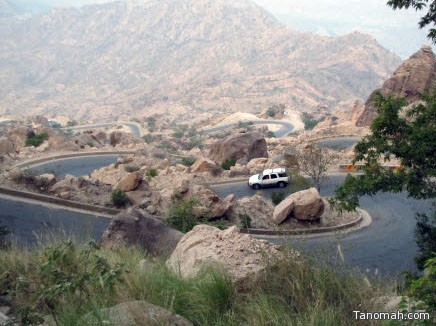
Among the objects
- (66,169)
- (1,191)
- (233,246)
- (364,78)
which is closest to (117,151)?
(66,169)

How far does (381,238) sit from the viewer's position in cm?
2072

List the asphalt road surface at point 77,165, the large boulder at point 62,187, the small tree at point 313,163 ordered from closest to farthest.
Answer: the large boulder at point 62,187 → the small tree at point 313,163 → the asphalt road surface at point 77,165

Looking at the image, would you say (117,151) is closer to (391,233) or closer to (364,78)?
(391,233)

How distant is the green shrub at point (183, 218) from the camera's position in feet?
53.4

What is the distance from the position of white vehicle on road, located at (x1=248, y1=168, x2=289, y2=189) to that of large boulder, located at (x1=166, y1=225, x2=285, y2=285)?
2076 centimetres

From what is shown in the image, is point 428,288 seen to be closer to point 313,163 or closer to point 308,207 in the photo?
point 308,207

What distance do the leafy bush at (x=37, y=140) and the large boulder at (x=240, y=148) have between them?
16246 millimetres

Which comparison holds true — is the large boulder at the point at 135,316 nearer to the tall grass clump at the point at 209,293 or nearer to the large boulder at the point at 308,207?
the tall grass clump at the point at 209,293

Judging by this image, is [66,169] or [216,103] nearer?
[66,169]

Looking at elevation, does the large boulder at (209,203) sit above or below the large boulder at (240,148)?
above

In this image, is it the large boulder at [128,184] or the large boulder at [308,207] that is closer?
the large boulder at [308,207]

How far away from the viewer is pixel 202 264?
623cm

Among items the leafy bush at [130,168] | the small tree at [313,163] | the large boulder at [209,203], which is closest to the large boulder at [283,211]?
the large boulder at [209,203]

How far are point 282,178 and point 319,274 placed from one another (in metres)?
24.5
